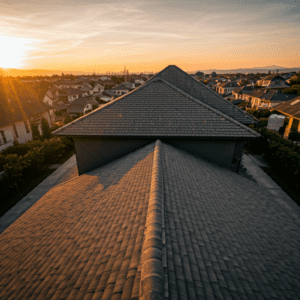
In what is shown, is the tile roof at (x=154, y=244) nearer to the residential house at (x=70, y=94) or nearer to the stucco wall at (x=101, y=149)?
the stucco wall at (x=101, y=149)

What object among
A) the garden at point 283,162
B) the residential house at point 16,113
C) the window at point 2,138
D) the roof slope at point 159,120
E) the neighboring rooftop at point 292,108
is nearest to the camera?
the roof slope at point 159,120

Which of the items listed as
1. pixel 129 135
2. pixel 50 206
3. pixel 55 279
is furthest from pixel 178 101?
pixel 55 279

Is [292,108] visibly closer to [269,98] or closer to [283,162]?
[283,162]

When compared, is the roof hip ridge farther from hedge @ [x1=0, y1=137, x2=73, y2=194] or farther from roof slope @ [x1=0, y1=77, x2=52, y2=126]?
roof slope @ [x1=0, y1=77, x2=52, y2=126]

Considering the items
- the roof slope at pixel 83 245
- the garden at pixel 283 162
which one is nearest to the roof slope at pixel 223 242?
the roof slope at pixel 83 245

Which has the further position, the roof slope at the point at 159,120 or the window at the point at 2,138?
the window at the point at 2,138

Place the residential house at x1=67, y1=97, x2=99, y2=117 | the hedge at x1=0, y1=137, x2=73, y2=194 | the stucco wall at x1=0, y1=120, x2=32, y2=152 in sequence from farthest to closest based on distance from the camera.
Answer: the residential house at x1=67, y1=97, x2=99, y2=117, the stucco wall at x1=0, y1=120, x2=32, y2=152, the hedge at x1=0, y1=137, x2=73, y2=194

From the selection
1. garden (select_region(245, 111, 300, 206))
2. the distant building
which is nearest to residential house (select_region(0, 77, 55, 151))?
garden (select_region(245, 111, 300, 206))

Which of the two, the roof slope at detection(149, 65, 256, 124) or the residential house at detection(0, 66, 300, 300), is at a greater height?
the roof slope at detection(149, 65, 256, 124)
